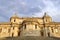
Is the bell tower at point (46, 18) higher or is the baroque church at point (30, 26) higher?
the bell tower at point (46, 18)

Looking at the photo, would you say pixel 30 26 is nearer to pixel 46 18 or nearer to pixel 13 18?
pixel 46 18

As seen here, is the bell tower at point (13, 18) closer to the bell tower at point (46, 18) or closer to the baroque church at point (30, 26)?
the baroque church at point (30, 26)

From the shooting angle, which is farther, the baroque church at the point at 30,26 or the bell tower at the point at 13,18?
the bell tower at the point at 13,18

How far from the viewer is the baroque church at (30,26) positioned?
5319 cm

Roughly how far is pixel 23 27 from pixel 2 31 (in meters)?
8.26

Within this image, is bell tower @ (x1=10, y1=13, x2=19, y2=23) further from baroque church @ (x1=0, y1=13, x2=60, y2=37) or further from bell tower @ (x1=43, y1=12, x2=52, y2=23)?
bell tower @ (x1=43, y1=12, x2=52, y2=23)

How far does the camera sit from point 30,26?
52.0 meters

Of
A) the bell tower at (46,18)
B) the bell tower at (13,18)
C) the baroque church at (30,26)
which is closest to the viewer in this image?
the baroque church at (30,26)

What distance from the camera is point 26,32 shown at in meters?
49.1

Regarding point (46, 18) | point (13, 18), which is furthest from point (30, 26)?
point (13, 18)

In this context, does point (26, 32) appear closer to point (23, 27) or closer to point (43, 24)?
point (23, 27)

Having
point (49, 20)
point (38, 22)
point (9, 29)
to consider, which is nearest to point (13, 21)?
point (9, 29)

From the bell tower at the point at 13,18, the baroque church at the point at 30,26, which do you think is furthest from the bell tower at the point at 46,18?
the bell tower at the point at 13,18

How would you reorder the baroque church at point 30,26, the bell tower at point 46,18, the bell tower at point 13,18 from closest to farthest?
the baroque church at point 30,26 < the bell tower at point 46,18 < the bell tower at point 13,18
